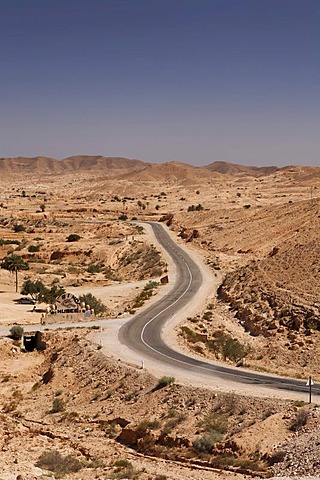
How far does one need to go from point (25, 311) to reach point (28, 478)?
93.0 ft

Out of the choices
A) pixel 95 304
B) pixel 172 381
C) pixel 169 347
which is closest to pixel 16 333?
pixel 95 304

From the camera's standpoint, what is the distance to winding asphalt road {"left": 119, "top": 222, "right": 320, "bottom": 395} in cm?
2634

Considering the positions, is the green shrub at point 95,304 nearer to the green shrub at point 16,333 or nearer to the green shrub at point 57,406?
the green shrub at point 16,333

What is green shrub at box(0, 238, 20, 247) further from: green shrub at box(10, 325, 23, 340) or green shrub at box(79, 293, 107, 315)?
green shrub at box(10, 325, 23, 340)

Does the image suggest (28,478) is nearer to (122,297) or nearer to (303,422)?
(303,422)

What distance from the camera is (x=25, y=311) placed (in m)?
45.3

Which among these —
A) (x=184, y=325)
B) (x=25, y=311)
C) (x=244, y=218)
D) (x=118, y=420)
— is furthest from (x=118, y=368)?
(x=244, y=218)

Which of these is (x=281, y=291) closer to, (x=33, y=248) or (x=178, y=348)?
(x=178, y=348)

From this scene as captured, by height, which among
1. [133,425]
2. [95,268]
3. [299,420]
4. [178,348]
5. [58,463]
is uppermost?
[299,420]

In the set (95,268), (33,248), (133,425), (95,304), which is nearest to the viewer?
(133,425)

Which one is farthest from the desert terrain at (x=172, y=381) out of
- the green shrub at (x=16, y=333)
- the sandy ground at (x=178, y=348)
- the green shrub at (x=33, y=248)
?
the green shrub at (x=33, y=248)

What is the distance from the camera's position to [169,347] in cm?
3262

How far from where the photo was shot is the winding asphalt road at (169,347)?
26344 millimetres

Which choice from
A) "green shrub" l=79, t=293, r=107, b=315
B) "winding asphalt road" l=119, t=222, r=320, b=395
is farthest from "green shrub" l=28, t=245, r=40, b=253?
"green shrub" l=79, t=293, r=107, b=315
